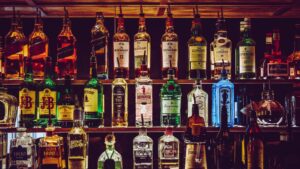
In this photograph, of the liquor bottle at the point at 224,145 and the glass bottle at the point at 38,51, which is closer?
the liquor bottle at the point at 224,145

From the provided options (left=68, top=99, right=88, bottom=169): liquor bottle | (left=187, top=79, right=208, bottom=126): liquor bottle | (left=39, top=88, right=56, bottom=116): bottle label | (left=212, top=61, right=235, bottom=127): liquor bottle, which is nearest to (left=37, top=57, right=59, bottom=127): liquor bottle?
(left=39, top=88, right=56, bottom=116): bottle label

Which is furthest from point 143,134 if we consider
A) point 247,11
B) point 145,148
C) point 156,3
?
point 247,11

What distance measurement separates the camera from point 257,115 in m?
2.89

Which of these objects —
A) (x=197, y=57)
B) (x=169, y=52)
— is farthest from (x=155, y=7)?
(x=197, y=57)

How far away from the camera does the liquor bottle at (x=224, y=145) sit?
276cm

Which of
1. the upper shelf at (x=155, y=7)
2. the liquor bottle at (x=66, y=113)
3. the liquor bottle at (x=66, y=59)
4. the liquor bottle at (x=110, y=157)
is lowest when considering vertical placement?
the liquor bottle at (x=110, y=157)

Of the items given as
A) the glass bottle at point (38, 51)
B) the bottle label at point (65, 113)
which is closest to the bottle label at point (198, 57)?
the bottle label at point (65, 113)

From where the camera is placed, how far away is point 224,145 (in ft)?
9.37

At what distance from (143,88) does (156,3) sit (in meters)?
0.49

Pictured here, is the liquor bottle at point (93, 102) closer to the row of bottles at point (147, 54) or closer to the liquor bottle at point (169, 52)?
the row of bottles at point (147, 54)

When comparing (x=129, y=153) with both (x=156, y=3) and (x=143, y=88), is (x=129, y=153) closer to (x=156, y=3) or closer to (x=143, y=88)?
(x=143, y=88)

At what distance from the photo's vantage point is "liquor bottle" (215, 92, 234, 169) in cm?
276

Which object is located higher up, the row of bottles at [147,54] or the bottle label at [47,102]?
the row of bottles at [147,54]

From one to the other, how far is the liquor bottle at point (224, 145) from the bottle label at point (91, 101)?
0.73m
